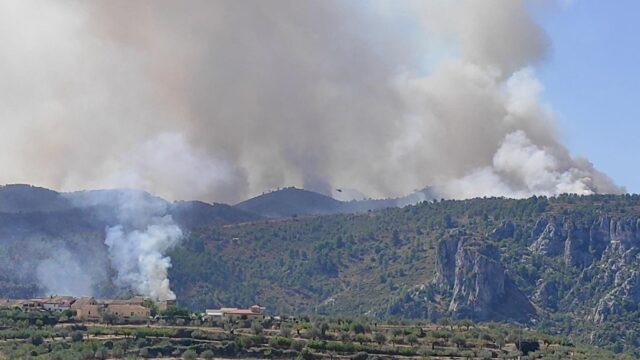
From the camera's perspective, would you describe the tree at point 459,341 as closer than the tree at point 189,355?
No

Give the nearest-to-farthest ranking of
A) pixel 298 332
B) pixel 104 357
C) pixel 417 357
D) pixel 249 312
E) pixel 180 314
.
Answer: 1. pixel 104 357
2. pixel 417 357
3. pixel 298 332
4. pixel 180 314
5. pixel 249 312

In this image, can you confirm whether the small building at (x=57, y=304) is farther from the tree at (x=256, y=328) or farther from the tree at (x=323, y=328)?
the tree at (x=323, y=328)

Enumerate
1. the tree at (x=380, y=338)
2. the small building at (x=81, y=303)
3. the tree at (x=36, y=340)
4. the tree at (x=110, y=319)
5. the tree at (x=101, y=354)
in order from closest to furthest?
the tree at (x=101, y=354) < the tree at (x=36, y=340) < the tree at (x=380, y=338) < the tree at (x=110, y=319) < the small building at (x=81, y=303)

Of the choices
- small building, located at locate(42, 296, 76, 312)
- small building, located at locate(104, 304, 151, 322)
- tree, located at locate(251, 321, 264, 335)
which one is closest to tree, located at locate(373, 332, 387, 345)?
tree, located at locate(251, 321, 264, 335)

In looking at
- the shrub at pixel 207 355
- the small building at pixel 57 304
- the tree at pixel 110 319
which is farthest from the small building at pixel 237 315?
the shrub at pixel 207 355

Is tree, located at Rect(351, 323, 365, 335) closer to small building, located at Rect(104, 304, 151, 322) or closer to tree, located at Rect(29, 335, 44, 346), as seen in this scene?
small building, located at Rect(104, 304, 151, 322)

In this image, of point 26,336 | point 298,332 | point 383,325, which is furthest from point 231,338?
point 383,325

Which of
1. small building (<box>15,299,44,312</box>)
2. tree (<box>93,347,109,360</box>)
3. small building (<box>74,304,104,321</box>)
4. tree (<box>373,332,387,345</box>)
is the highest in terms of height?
small building (<box>15,299,44,312</box>)

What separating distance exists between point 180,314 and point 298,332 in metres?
22.5

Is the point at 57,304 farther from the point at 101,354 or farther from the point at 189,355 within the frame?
the point at 189,355

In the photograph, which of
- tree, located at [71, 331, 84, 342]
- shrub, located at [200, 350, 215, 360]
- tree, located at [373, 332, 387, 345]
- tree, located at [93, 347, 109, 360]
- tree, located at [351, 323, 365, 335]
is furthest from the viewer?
tree, located at [351, 323, 365, 335]

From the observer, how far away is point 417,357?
14875cm

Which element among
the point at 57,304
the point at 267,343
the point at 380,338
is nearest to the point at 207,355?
the point at 267,343

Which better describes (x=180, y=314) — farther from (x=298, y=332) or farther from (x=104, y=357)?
(x=104, y=357)
